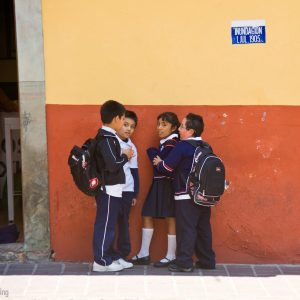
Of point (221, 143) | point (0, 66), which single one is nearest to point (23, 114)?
point (221, 143)

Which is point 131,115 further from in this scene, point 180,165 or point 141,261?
point 141,261

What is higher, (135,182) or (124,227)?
(135,182)

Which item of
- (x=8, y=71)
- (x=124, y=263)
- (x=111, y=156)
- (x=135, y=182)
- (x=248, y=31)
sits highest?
(x=8, y=71)

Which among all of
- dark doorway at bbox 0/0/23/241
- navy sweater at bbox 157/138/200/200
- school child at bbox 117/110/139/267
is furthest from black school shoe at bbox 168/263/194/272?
dark doorway at bbox 0/0/23/241

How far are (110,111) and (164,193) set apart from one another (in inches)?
36.5

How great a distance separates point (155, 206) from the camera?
230 inches

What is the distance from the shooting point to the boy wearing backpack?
5.61 metres

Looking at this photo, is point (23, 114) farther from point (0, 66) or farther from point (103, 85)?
point (0, 66)

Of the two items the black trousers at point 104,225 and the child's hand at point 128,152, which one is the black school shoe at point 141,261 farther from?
the child's hand at point 128,152

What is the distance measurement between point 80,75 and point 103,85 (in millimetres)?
231

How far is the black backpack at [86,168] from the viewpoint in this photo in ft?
17.7

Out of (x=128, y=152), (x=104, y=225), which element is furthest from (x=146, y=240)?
(x=128, y=152)

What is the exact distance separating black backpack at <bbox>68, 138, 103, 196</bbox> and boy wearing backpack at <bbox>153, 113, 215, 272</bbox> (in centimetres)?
59

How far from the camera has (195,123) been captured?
5637 millimetres
